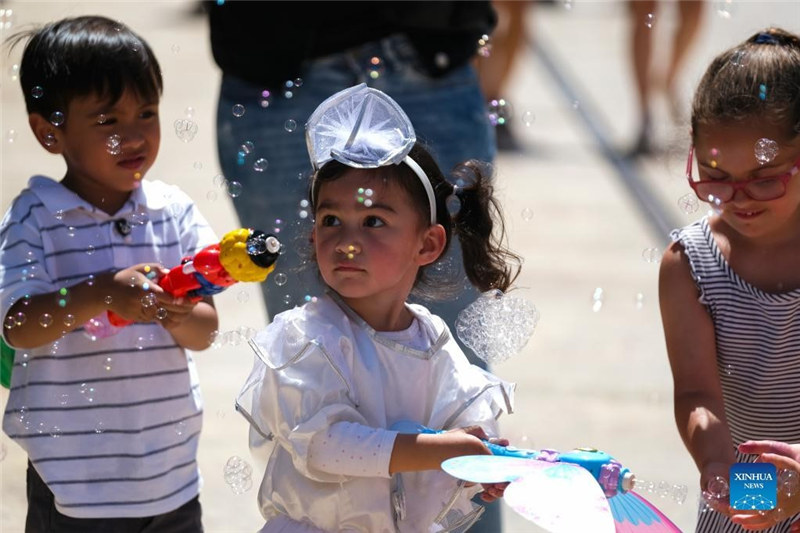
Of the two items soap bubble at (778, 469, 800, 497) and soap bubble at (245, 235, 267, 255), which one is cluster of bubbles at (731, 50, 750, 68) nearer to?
soap bubble at (778, 469, 800, 497)

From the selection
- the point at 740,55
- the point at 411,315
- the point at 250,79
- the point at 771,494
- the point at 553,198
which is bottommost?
the point at 553,198

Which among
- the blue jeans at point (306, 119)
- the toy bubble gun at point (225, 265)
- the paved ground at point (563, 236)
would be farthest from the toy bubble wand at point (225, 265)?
the paved ground at point (563, 236)

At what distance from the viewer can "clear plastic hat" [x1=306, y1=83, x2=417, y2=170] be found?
5.54 ft

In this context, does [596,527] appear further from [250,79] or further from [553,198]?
[553,198]

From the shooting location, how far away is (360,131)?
170cm

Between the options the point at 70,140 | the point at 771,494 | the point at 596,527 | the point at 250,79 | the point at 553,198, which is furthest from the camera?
the point at 553,198

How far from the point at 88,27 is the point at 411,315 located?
0.68 m

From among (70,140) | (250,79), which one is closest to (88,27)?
(70,140)

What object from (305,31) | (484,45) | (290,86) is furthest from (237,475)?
(484,45)

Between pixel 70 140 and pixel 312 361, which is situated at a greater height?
pixel 70 140

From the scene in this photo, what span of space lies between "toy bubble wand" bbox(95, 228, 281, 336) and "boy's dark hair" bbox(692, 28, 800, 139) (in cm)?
65

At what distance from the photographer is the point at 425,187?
1.73m

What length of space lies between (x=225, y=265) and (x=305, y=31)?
0.70m

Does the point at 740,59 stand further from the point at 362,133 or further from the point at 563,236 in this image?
the point at 563,236
